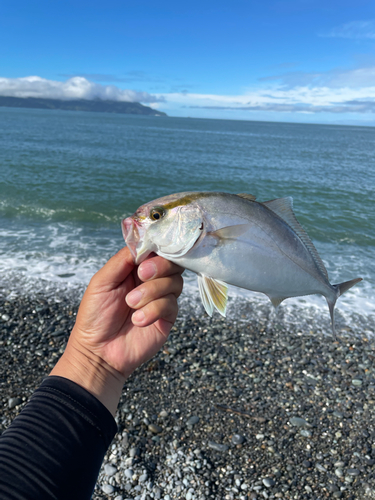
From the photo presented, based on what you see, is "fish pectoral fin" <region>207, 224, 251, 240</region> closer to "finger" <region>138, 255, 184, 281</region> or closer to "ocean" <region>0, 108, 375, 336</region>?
"finger" <region>138, 255, 184, 281</region>

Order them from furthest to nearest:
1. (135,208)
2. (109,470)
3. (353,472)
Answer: (135,208) < (353,472) < (109,470)

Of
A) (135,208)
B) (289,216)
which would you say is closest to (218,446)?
(289,216)

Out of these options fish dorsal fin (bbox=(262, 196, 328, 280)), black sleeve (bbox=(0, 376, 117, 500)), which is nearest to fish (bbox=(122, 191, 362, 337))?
fish dorsal fin (bbox=(262, 196, 328, 280))

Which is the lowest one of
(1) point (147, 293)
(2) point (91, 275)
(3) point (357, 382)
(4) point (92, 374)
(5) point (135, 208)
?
(5) point (135, 208)

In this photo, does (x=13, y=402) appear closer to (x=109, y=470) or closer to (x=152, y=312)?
(x=109, y=470)

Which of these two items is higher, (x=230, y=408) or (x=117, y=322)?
(x=117, y=322)

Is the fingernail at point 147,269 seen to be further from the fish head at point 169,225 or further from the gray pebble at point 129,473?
the gray pebble at point 129,473

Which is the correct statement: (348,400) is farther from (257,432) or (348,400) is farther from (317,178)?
(317,178)

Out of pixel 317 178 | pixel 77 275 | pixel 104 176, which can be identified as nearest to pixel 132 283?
pixel 77 275
